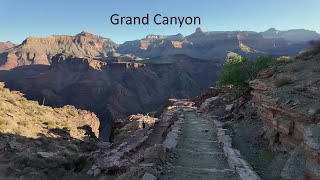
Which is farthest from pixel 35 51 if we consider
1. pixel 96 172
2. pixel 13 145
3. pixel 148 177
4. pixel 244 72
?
pixel 148 177

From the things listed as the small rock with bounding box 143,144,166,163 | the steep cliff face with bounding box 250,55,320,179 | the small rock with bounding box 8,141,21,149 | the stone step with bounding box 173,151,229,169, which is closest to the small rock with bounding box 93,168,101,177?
the small rock with bounding box 143,144,166,163

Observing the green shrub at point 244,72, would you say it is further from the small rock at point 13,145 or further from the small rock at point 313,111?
the small rock at point 313,111

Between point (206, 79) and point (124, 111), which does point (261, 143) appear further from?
point (206, 79)

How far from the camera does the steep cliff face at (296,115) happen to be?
9.27 m

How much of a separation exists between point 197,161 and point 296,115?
3738 mm

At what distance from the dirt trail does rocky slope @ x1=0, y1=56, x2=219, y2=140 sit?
8270cm

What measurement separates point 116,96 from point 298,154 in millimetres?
104181

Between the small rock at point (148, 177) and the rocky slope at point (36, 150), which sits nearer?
the small rock at point (148, 177)

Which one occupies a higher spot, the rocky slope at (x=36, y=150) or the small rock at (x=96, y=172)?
the small rock at (x=96, y=172)

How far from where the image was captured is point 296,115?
1233 cm

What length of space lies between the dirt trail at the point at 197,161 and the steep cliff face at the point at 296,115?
2093 mm

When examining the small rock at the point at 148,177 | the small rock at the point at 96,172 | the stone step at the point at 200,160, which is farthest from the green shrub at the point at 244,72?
the small rock at the point at 148,177

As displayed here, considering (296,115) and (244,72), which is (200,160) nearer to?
(296,115)

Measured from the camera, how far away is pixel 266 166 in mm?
12875
